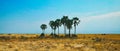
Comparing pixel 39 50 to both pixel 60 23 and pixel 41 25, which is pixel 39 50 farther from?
pixel 41 25

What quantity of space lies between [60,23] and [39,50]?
82926 millimetres

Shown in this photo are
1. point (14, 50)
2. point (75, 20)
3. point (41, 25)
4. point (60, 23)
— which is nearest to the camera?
point (14, 50)

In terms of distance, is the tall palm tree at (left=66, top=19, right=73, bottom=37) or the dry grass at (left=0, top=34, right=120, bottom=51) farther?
the tall palm tree at (left=66, top=19, right=73, bottom=37)

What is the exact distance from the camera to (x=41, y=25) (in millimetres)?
130875

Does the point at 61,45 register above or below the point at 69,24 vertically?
below

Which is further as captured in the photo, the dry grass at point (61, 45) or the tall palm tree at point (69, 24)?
the tall palm tree at point (69, 24)

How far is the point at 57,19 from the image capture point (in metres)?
113

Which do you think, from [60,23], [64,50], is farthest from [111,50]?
[60,23]

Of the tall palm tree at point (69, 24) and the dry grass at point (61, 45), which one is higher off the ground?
the tall palm tree at point (69, 24)

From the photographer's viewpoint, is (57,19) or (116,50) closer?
(116,50)

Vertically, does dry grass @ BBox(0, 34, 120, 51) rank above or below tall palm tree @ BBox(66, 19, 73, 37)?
below

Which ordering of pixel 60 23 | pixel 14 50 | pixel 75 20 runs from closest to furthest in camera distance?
pixel 14 50
pixel 75 20
pixel 60 23

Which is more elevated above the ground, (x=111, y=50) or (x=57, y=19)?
(x=57, y=19)

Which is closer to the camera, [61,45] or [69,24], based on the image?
[61,45]
